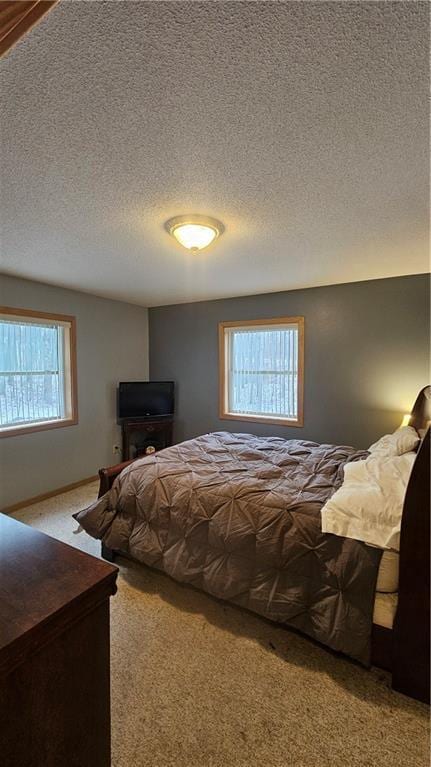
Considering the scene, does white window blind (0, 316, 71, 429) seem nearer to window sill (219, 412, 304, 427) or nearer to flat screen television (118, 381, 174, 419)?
flat screen television (118, 381, 174, 419)

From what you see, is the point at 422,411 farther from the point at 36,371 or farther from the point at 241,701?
the point at 36,371

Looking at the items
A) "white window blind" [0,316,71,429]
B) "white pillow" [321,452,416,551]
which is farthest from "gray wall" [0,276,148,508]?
"white pillow" [321,452,416,551]

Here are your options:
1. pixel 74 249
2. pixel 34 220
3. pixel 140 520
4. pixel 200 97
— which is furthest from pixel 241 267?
pixel 140 520

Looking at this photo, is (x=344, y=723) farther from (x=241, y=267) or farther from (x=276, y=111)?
(x=241, y=267)

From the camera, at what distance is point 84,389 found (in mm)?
4070

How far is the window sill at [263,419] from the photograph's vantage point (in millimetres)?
3999

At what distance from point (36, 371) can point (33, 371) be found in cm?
3

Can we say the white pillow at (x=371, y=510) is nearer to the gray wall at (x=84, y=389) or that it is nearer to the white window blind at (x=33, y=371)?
the gray wall at (x=84, y=389)

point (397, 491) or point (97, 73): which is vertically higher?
point (97, 73)

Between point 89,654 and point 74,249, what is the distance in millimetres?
2597

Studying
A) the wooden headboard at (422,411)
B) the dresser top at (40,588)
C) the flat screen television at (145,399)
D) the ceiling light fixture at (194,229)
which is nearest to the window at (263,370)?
the flat screen television at (145,399)

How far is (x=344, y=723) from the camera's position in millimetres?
1332

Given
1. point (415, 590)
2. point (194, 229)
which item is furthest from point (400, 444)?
point (194, 229)

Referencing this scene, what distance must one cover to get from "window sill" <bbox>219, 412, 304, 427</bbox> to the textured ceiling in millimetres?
2198
